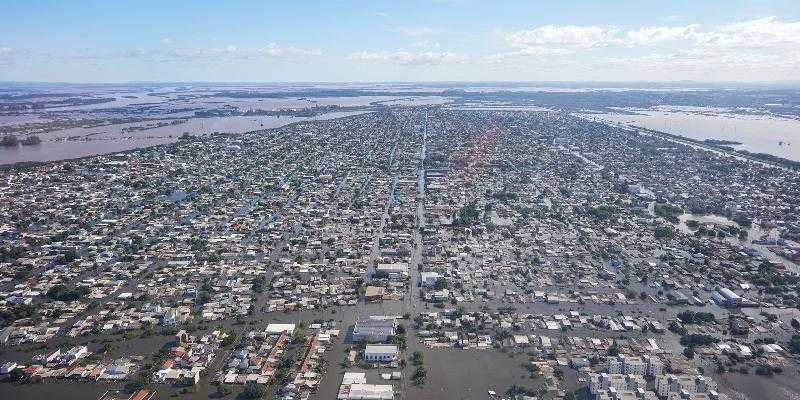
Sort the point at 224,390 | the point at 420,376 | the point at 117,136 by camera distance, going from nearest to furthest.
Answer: the point at 224,390 → the point at 420,376 → the point at 117,136

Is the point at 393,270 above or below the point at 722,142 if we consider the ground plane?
below

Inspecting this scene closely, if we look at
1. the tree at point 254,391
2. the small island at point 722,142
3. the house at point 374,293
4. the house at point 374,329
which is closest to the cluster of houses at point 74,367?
the tree at point 254,391

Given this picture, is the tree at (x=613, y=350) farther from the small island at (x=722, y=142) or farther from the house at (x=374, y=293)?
the small island at (x=722, y=142)

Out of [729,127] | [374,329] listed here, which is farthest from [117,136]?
[729,127]

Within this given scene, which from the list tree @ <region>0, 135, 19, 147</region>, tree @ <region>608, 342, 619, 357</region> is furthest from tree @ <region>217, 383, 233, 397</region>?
tree @ <region>0, 135, 19, 147</region>

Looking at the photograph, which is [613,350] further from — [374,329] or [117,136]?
[117,136]

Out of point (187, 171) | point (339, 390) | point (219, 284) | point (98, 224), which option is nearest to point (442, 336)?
point (339, 390)

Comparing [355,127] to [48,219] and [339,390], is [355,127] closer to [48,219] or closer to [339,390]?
[48,219]

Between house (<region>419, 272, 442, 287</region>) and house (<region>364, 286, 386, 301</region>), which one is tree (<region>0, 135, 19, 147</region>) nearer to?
house (<region>364, 286, 386, 301</region>)
